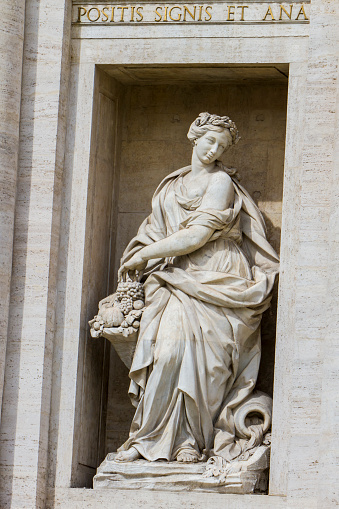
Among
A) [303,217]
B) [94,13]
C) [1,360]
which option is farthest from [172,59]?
[1,360]

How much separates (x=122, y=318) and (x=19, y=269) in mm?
848

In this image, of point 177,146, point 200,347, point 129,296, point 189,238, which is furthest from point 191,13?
point 200,347

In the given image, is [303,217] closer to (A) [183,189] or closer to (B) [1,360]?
(A) [183,189]

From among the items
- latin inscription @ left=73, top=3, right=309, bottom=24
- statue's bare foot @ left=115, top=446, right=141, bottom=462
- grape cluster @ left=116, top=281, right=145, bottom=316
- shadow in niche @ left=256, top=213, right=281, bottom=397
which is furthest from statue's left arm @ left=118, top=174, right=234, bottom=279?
statue's bare foot @ left=115, top=446, right=141, bottom=462

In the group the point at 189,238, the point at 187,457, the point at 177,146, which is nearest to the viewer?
the point at 187,457

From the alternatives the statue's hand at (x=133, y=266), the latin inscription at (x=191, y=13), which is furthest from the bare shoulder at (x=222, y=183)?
the latin inscription at (x=191, y=13)

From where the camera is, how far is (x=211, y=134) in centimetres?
1300

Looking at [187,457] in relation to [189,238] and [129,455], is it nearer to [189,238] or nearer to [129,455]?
[129,455]

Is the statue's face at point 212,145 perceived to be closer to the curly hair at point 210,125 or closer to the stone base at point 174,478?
the curly hair at point 210,125

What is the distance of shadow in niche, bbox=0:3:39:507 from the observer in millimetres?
12695

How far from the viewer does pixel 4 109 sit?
Answer: 1289 cm

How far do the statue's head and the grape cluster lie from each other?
1060mm

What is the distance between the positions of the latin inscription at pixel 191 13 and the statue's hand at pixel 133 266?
5.83 feet

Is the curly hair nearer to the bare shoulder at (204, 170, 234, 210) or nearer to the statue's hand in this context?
the bare shoulder at (204, 170, 234, 210)
